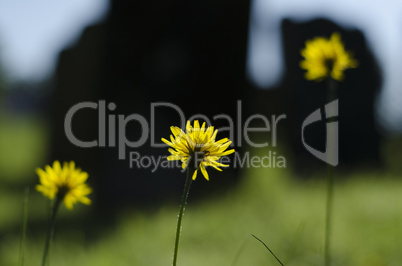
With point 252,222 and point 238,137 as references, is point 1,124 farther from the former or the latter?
point 252,222

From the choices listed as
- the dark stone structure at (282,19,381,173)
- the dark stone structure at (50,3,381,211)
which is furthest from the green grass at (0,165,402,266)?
the dark stone structure at (282,19,381,173)

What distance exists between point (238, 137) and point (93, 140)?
73.7 inches

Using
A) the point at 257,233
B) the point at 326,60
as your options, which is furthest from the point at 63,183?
the point at 257,233

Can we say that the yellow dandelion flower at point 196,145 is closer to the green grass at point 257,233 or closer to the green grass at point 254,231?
the green grass at point 254,231

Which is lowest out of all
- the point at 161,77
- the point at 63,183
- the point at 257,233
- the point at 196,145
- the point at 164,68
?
the point at 257,233

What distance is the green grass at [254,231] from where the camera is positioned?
234 cm

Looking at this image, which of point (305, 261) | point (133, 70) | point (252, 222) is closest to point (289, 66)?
point (133, 70)

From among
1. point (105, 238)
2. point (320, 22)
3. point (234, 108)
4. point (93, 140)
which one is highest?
point (320, 22)

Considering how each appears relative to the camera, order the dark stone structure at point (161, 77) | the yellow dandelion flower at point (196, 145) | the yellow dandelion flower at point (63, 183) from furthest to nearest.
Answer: the dark stone structure at point (161, 77) → the yellow dandelion flower at point (63, 183) → the yellow dandelion flower at point (196, 145)

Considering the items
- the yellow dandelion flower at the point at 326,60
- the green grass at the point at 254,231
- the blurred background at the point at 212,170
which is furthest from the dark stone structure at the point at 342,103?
the yellow dandelion flower at the point at 326,60

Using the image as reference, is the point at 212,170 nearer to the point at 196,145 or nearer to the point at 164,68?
the point at 164,68

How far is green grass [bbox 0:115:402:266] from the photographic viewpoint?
234cm

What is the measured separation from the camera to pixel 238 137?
499cm

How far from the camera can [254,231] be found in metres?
2.74
